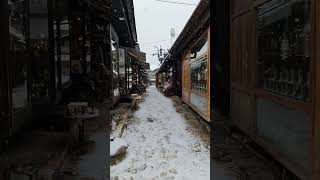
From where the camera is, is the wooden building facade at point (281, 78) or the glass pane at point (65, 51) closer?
the wooden building facade at point (281, 78)

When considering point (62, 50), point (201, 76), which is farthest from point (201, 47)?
point (62, 50)

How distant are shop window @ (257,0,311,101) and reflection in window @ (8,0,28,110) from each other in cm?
367

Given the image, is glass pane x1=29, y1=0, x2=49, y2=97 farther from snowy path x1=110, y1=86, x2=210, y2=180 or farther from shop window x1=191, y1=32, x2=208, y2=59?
shop window x1=191, y1=32, x2=208, y2=59

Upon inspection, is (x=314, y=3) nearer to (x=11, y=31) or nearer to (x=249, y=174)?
(x=249, y=174)

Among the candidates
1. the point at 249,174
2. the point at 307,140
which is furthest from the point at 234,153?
the point at 307,140

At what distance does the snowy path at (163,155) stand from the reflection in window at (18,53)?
6.23 feet

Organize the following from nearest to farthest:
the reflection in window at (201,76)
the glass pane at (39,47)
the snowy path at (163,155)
Result: the snowy path at (163,155), the glass pane at (39,47), the reflection in window at (201,76)

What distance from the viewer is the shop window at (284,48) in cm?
389

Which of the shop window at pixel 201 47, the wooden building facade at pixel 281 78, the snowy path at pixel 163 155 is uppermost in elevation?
the shop window at pixel 201 47

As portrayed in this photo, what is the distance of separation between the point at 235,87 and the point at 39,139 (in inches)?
149

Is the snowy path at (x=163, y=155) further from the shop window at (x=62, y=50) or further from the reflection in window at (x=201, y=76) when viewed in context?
the shop window at (x=62, y=50)

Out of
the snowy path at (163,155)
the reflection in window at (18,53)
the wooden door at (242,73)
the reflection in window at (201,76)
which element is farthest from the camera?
the reflection in window at (201,76)

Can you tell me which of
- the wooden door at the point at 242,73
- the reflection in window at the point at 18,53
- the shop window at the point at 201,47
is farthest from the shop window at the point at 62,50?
the wooden door at the point at 242,73

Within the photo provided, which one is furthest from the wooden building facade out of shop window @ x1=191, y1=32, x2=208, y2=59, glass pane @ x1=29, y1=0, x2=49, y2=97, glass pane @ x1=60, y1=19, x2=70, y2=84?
glass pane @ x1=60, y1=19, x2=70, y2=84
